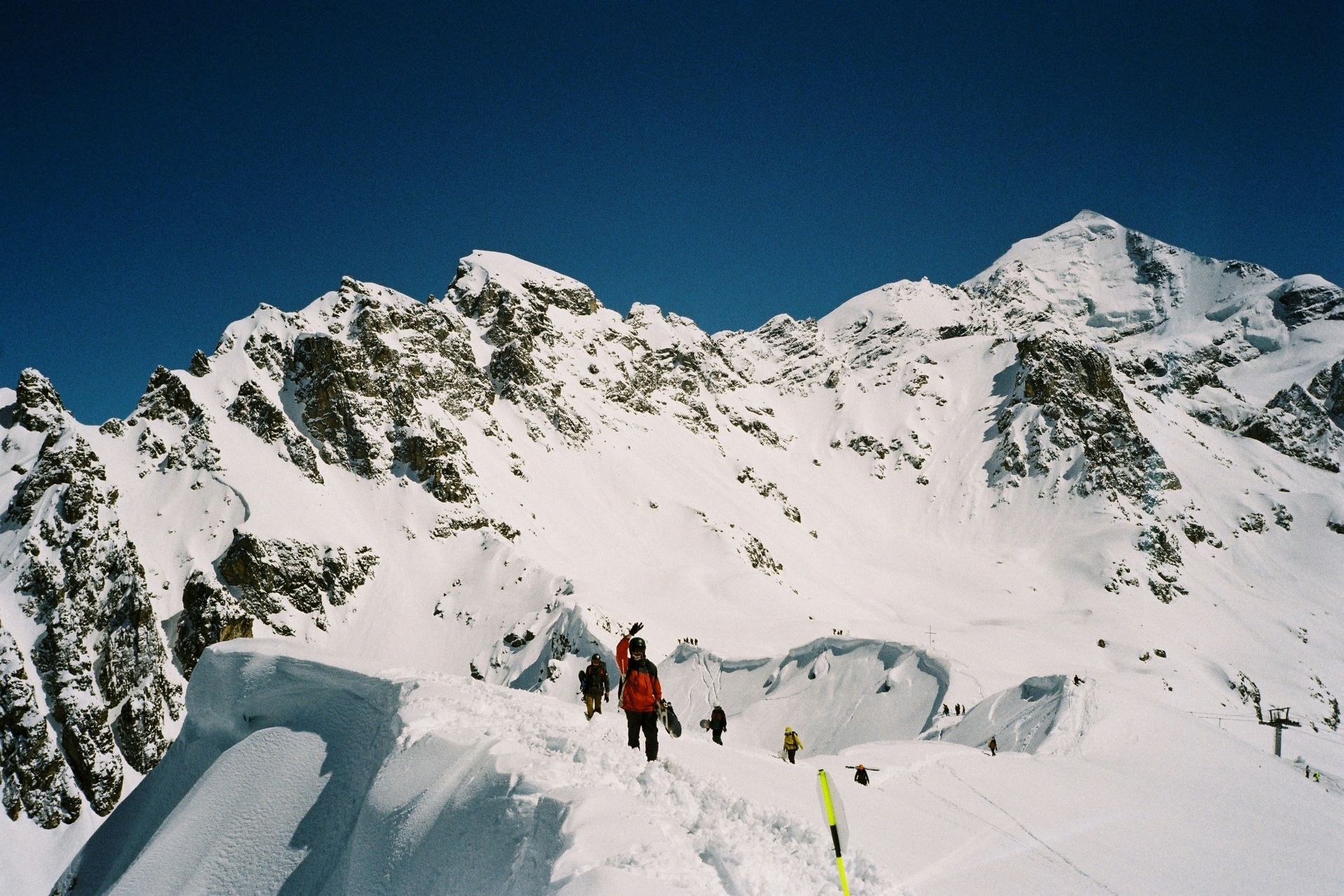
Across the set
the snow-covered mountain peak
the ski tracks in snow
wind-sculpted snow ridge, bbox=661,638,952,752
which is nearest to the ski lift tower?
wind-sculpted snow ridge, bbox=661,638,952,752

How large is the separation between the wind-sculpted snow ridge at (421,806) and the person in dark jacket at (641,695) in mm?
408

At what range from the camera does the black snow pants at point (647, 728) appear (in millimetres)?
9781

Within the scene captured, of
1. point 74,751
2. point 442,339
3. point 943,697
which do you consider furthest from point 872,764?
point 442,339

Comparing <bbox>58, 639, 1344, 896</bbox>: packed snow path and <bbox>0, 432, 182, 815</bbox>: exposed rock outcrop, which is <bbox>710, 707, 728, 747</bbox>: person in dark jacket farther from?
<bbox>0, 432, 182, 815</bbox>: exposed rock outcrop

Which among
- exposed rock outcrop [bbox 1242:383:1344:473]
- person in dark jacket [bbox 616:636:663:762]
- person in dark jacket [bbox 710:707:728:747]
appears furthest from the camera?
exposed rock outcrop [bbox 1242:383:1344:473]

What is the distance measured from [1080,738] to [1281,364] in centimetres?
18248

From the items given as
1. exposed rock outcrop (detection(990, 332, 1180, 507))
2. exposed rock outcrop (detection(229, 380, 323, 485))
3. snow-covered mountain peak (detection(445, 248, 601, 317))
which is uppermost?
snow-covered mountain peak (detection(445, 248, 601, 317))

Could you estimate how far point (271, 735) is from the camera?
11.9 meters

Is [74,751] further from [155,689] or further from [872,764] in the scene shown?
[872,764]

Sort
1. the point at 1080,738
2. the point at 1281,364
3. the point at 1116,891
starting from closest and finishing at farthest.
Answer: the point at 1116,891
the point at 1080,738
the point at 1281,364

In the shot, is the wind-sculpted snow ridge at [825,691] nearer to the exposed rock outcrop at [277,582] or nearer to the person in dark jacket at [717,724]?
the person in dark jacket at [717,724]

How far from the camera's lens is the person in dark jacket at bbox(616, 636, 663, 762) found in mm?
9758

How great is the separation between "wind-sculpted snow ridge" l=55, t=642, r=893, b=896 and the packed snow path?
0.03 metres

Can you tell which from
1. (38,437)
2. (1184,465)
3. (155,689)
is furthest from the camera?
(1184,465)
